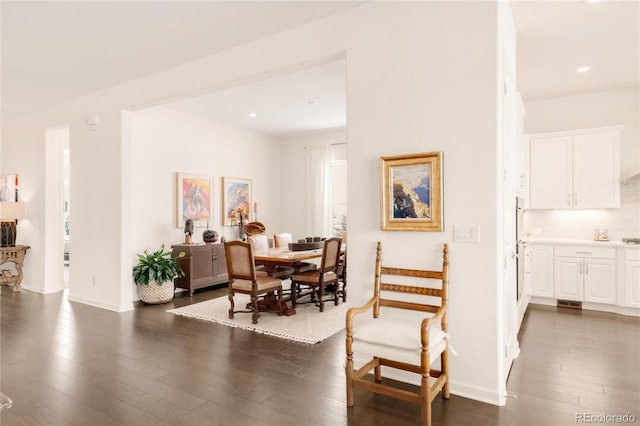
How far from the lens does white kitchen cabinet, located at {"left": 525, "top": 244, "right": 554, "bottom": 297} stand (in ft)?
17.0

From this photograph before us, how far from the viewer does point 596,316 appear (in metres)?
4.68

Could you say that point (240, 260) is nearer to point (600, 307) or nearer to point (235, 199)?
point (235, 199)

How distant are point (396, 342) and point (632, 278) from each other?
397 centimetres

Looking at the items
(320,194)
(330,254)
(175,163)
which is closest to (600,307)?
(330,254)

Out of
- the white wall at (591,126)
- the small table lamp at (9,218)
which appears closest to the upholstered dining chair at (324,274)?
the white wall at (591,126)

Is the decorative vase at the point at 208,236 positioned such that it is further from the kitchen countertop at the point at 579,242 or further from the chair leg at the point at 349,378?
the kitchen countertop at the point at 579,242

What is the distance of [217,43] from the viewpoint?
3.82 metres

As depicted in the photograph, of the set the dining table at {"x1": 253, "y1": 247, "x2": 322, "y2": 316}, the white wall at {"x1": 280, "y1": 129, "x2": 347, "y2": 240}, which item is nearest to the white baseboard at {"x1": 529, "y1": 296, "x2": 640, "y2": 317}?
the dining table at {"x1": 253, "y1": 247, "x2": 322, "y2": 316}

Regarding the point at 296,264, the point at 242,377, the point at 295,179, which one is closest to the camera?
the point at 242,377

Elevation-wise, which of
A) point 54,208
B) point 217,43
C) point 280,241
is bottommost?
point 280,241

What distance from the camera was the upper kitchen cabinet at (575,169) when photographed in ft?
16.4

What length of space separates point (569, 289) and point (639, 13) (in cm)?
330

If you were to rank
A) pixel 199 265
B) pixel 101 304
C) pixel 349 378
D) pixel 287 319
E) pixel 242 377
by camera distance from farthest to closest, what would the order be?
1. pixel 199 265
2. pixel 101 304
3. pixel 287 319
4. pixel 242 377
5. pixel 349 378

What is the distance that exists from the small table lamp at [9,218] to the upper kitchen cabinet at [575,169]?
325 inches
